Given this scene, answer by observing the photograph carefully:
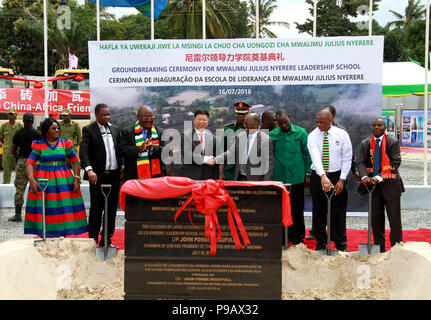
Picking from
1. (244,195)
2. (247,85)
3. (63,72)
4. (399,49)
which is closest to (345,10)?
(399,49)

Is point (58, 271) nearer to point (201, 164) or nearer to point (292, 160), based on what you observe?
point (201, 164)

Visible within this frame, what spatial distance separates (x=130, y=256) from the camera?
3.44 metres

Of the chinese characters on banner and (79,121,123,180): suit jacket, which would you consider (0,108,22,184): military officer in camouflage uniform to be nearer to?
(79,121,123,180): suit jacket

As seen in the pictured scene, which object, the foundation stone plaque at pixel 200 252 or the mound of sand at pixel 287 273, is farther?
the mound of sand at pixel 287 273

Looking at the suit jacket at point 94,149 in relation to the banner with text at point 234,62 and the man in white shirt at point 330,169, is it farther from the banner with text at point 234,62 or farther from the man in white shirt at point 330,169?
the man in white shirt at point 330,169

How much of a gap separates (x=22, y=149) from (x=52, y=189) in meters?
2.35

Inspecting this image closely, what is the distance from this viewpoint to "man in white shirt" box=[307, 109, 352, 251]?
17.0 ft

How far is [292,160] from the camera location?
18.7 feet

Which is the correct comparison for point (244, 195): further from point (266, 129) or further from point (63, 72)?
point (63, 72)

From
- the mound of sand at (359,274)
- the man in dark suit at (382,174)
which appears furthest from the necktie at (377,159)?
the mound of sand at (359,274)

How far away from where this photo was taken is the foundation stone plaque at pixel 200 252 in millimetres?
3383

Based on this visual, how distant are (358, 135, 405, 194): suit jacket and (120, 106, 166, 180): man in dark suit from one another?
7.33ft

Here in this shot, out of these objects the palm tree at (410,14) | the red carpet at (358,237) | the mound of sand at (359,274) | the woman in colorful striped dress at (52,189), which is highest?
the palm tree at (410,14)

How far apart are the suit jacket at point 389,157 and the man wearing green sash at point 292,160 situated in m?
0.68
